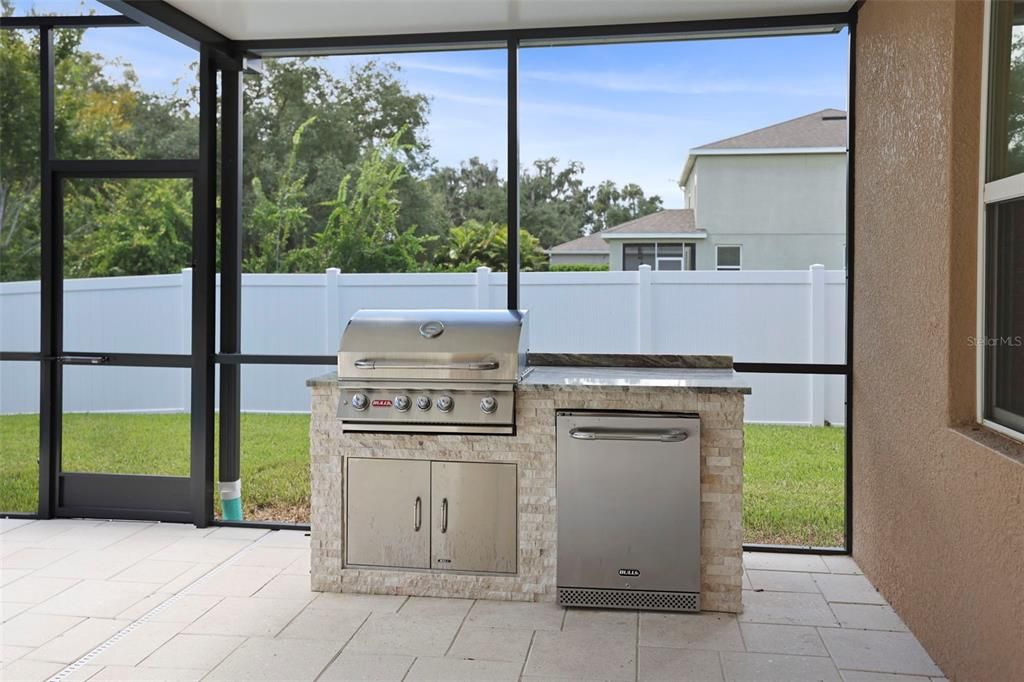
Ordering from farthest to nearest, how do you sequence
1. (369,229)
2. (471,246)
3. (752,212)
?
(369,229)
(471,246)
(752,212)

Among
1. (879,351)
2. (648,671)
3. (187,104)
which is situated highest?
(187,104)

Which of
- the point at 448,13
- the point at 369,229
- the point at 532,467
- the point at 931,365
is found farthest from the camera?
the point at 369,229

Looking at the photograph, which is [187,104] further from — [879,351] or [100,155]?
[879,351]

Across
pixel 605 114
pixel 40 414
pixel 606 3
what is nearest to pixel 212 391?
pixel 40 414

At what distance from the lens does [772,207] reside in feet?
15.4

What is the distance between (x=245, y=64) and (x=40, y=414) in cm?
209

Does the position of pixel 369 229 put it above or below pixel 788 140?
below

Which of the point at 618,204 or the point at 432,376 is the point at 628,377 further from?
the point at 618,204

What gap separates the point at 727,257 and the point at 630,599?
2040 millimetres

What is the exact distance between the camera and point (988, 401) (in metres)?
2.47

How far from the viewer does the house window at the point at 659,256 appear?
4598mm

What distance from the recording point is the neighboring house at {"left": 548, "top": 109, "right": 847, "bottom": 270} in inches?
180

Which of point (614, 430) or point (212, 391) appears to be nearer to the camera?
point (614, 430)

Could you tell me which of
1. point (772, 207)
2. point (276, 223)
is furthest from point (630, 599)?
point (276, 223)
